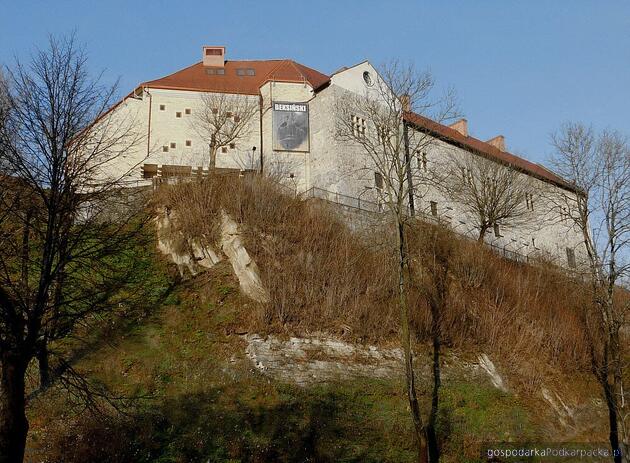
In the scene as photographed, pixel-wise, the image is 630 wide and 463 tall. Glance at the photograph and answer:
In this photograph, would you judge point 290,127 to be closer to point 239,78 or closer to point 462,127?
point 239,78

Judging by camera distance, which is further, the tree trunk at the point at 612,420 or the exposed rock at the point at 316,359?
the tree trunk at the point at 612,420

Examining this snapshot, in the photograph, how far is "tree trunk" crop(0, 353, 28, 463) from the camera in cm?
1045

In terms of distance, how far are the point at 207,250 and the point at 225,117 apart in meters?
13.8

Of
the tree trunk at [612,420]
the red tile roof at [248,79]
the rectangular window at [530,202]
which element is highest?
the red tile roof at [248,79]

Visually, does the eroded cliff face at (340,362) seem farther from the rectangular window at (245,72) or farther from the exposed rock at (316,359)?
the rectangular window at (245,72)

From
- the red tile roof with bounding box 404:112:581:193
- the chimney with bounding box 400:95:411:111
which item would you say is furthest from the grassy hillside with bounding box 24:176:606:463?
the red tile roof with bounding box 404:112:581:193

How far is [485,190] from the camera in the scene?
130ft

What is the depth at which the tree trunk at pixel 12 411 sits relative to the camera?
1045 centimetres

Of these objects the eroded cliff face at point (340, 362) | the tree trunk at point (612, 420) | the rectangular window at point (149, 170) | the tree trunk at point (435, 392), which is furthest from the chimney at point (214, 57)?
the tree trunk at point (612, 420)

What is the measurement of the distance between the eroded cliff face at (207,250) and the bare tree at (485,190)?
636 inches

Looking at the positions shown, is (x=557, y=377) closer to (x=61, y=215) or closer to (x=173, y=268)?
(x=173, y=268)

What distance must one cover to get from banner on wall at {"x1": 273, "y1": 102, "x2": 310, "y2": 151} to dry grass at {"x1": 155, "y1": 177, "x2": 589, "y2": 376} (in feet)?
31.8

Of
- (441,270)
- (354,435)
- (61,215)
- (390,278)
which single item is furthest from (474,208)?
(61,215)

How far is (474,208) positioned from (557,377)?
53.0 ft
